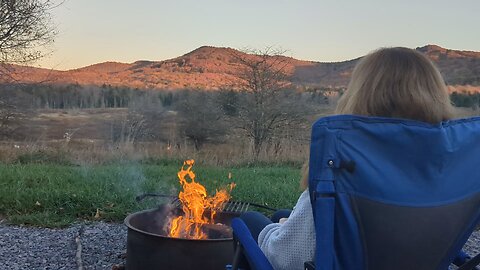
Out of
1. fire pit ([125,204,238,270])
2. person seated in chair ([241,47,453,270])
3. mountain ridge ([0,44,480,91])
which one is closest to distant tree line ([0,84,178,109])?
mountain ridge ([0,44,480,91])

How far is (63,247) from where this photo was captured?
4.39 m

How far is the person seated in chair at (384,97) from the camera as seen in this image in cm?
177

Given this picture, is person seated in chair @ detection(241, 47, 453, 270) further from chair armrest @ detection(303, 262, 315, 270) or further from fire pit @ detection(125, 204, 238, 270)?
fire pit @ detection(125, 204, 238, 270)

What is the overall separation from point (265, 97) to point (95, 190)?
1028 centimetres

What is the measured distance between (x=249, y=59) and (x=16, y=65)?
642 cm

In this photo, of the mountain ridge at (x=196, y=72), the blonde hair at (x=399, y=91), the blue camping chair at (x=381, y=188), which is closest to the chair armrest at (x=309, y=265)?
the blue camping chair at (x=381, y=188)

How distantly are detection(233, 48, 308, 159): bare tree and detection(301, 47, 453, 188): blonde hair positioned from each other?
41.3 ft

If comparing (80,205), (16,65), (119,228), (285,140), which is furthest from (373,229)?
(16,65)

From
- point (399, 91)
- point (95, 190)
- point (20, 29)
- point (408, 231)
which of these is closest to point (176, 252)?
point (408, 231)

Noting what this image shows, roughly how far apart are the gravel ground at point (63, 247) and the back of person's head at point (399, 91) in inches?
111

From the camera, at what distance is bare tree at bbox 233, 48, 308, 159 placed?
14938mm

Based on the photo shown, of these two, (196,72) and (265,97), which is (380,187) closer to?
(265,97)

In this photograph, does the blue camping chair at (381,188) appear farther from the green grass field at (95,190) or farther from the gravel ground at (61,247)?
the green grass field at (95,190)

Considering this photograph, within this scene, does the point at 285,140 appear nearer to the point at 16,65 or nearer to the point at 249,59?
the point at 249,59
